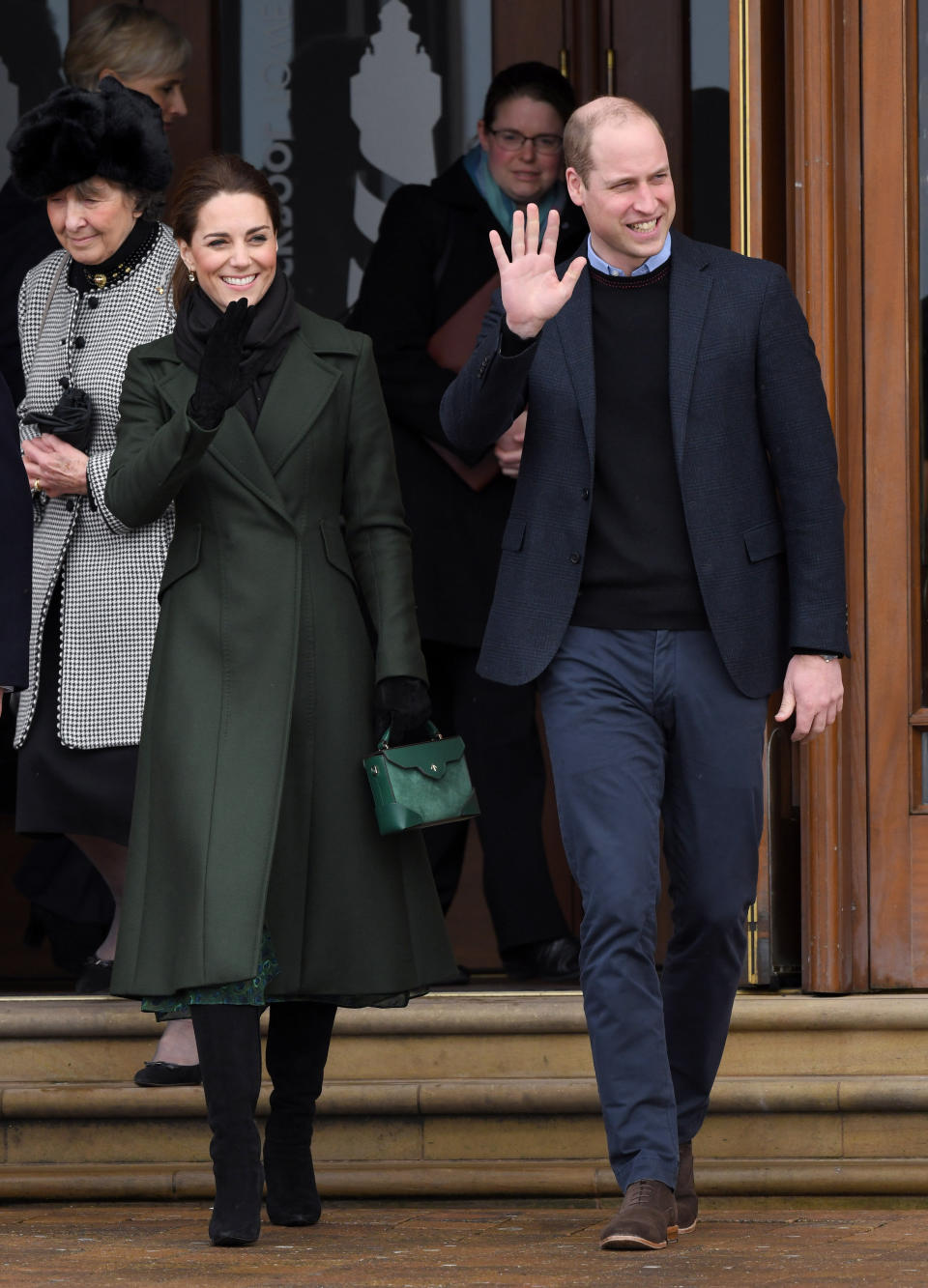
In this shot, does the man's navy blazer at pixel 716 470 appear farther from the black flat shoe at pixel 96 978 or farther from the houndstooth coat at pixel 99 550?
the black flat shoe at pixel 96 978

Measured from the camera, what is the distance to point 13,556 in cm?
430

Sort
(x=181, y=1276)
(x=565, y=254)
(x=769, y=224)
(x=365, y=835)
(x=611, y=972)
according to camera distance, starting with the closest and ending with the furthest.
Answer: (x=181, y=1276) < (x=611, y=972) < (x=365, y=835) < (x=769, y=224) < (x=565, y=254)

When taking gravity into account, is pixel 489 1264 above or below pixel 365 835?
below

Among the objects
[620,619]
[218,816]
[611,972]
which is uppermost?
[620,619]

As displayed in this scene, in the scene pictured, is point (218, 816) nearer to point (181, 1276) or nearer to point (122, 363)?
point (181, 1276)

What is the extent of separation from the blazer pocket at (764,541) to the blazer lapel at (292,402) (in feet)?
2.79

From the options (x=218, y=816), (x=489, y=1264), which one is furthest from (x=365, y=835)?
(x=489, y=1264)

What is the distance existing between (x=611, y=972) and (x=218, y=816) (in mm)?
757

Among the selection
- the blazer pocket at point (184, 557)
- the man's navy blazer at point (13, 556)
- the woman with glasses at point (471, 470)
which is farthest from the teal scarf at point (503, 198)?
the man's navy blazer at point (13, 556)

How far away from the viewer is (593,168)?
434 centimetres

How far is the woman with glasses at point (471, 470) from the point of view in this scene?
580 cm

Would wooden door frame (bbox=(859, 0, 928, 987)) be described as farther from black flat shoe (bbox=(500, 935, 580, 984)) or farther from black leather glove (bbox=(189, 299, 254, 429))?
black leather glove (bbox=(189, 299, 254, 429))

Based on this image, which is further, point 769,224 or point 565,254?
point 565,254

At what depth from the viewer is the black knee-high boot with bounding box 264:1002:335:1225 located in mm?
4414
